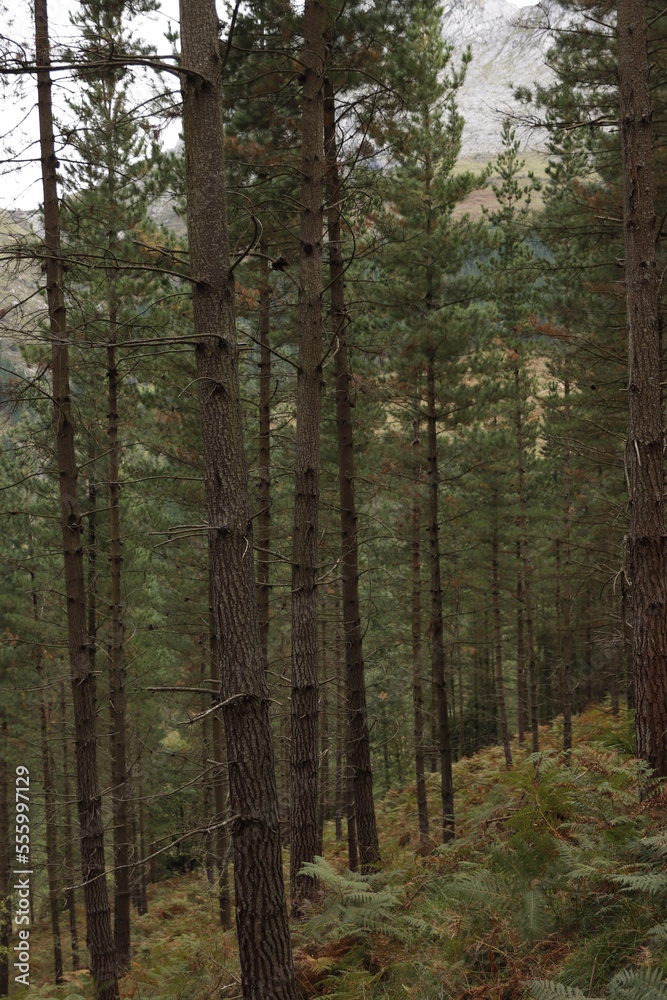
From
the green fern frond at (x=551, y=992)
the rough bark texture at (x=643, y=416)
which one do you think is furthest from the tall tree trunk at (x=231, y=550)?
the rough bark texture at (x=643, y=416)

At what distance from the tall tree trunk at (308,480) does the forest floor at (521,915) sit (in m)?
0.86

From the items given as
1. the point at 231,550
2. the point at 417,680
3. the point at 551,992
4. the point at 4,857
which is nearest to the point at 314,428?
the point at 231,550

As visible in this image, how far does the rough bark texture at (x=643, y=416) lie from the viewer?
6.00 meters

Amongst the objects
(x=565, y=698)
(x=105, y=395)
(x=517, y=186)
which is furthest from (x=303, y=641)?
(x=517, y=186)

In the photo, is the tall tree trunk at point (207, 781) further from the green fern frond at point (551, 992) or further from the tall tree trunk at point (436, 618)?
the tall tree trunk at point (436, 618)

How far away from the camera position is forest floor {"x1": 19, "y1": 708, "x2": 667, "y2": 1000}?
144 inches

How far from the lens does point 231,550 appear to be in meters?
4.03

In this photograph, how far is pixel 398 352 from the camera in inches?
480

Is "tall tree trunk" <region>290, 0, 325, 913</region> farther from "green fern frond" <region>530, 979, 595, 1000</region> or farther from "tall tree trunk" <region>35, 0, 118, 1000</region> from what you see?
"green fern frond" <region>530, 979, 595, 1000</region>

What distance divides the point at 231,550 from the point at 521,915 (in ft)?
9.43

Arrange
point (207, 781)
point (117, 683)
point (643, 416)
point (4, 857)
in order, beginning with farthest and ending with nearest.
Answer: point (4, 857), point (117, 683), point (643, 416), point (207, 781)

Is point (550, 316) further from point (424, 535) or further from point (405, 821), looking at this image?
point (405, 821)

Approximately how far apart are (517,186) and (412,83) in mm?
16005

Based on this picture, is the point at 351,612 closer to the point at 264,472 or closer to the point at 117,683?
the point at 264,472
